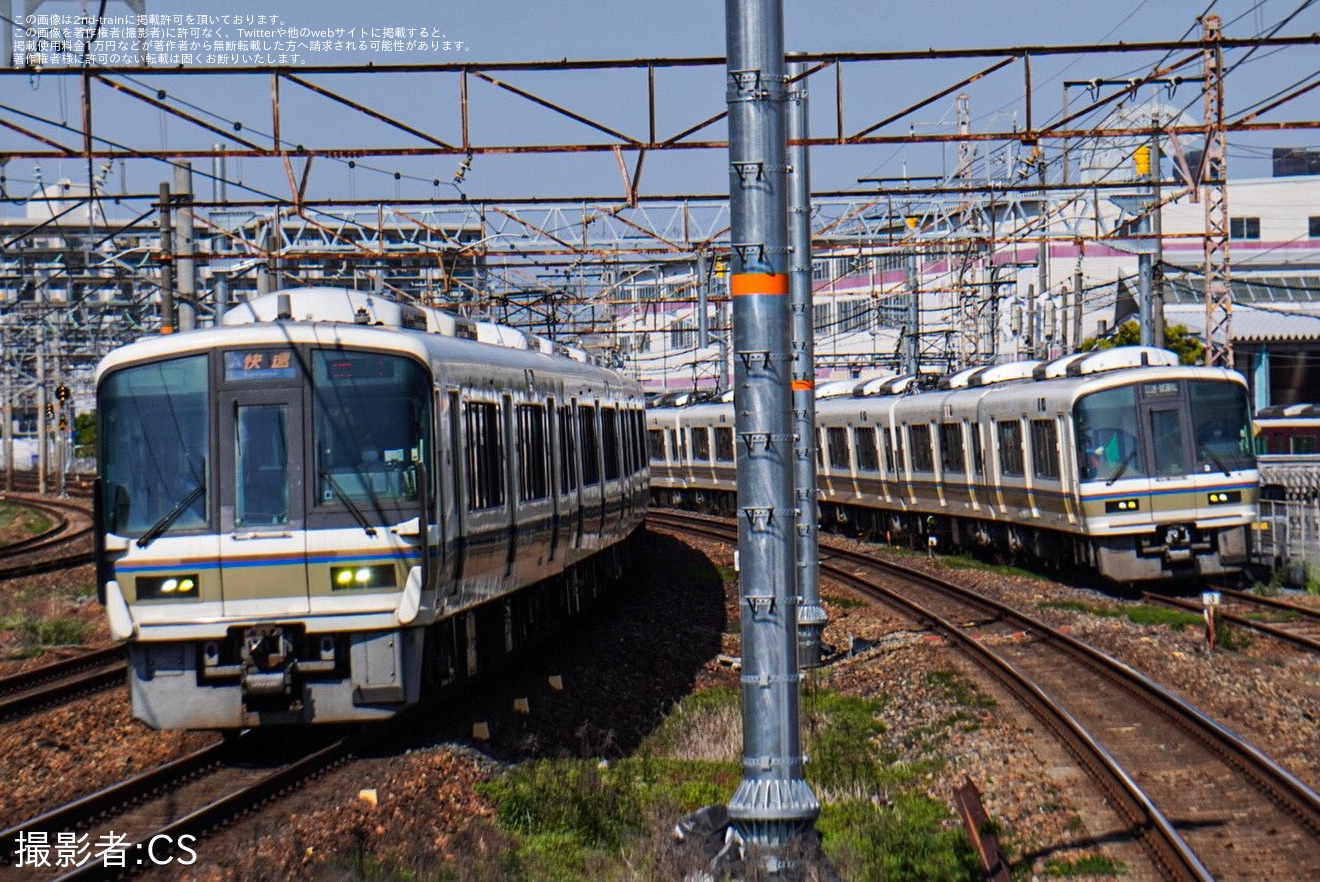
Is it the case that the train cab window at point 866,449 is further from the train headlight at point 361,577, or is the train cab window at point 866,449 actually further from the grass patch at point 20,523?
the train headlight at point 361,577

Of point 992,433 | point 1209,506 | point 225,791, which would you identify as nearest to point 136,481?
point 225,791

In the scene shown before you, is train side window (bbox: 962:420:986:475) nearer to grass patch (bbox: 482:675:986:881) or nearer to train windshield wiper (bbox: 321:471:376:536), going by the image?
grass patch (bbox: 482:675:986:881)

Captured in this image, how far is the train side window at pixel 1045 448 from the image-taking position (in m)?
20.4

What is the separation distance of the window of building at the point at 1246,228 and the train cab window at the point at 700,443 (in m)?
37.1

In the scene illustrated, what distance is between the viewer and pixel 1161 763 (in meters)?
10.3

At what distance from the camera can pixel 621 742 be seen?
11.7 metres

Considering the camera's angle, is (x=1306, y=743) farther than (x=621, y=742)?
No

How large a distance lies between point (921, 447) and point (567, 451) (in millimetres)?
12265

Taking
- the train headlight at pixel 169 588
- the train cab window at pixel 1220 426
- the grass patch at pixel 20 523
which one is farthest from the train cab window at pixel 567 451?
the grass patch at pixel 20 523

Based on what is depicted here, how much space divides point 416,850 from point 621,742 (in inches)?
141

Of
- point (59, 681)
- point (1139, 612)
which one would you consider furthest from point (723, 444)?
point (59, 681)

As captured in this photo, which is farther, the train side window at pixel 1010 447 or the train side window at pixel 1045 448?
the train side window at pixel 1010 447

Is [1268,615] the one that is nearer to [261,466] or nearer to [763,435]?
[261,466]

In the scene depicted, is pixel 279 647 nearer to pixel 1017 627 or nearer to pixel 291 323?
pixel 291 323
